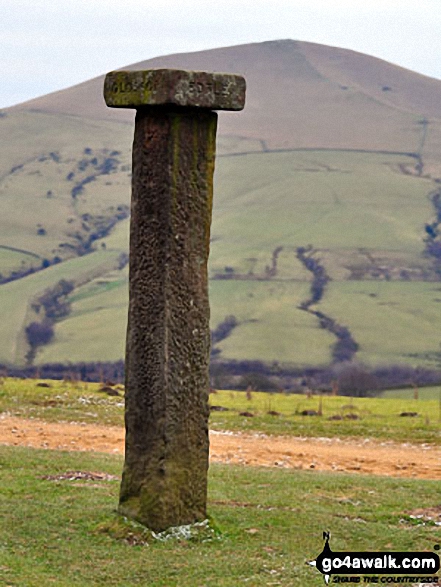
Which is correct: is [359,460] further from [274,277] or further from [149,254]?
[274,277]

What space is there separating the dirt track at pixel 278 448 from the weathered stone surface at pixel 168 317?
9.61 meters

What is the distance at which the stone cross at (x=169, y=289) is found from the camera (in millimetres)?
14891

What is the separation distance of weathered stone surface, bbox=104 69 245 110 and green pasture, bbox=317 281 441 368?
99.9m

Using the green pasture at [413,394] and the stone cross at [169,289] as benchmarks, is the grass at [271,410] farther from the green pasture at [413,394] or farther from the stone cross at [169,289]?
the green pasture at [413,394]

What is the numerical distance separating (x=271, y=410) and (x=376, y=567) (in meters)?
24.5

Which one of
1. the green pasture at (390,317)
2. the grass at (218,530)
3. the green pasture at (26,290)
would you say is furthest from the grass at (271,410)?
the green pasture at (26,290)

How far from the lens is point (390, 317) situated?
130m

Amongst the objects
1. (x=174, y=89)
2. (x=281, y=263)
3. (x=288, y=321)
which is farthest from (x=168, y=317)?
(x=281, y=263)

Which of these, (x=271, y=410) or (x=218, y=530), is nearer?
(x=218, y=530)

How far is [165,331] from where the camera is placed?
14891mm

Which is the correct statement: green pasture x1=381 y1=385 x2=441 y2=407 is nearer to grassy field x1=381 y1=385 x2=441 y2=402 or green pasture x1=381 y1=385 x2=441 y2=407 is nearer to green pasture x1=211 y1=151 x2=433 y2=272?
grassy field x1=381 y1=385 x2=441 y2=402

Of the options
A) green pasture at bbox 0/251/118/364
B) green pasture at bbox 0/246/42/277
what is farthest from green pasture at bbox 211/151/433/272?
green pasture at bbox 0/246/42/277

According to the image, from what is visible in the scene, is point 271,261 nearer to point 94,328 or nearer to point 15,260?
point 94,328

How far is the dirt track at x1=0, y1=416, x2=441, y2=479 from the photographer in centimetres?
2497
